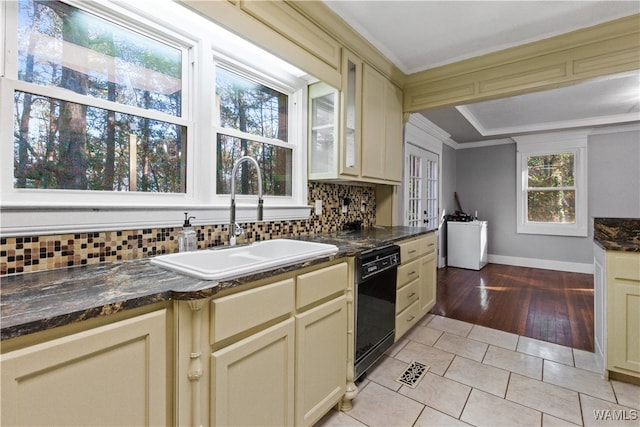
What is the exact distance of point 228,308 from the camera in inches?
40.8

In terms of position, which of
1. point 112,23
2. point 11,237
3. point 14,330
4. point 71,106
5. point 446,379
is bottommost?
point 446,379

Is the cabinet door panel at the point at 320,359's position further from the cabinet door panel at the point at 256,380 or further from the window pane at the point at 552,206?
the window pane at the point at 552,206

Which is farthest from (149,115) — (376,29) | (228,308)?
(376,29)

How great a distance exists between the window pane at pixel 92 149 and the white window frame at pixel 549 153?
581 centimetres

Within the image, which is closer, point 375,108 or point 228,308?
point 228,308

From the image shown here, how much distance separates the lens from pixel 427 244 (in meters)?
2.83

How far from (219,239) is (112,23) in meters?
1.21

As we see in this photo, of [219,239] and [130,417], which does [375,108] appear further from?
[130,417]

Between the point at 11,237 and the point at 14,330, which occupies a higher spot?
the point at 11,237

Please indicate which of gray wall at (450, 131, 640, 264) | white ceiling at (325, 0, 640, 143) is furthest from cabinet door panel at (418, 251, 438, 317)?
gray wall at (450, 131, 640, 264)

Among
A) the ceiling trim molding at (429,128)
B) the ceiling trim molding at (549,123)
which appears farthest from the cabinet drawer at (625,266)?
the ceiling trim molding at (549,123)

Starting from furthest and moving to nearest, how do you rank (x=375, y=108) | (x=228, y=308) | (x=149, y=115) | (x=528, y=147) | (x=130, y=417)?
(x=528, y=147)
(x=375, y=108)
(x=149, y=115)
(x=228, y=308)
(x=130, y=417)

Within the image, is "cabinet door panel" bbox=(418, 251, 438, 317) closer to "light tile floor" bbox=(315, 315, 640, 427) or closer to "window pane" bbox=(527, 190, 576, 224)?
"light tile floor" bbox=(315, 315, 640, 427)

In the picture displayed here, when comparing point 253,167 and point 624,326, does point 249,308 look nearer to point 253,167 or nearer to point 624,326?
point 253,167
